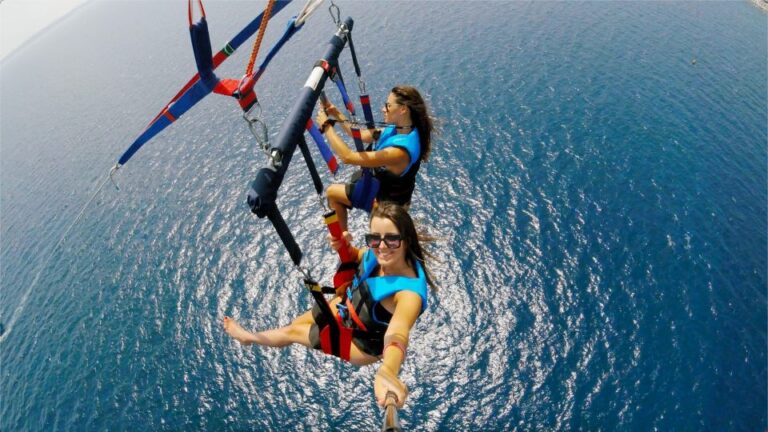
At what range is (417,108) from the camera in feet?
20.1

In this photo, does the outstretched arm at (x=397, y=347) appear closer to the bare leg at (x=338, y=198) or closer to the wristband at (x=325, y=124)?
the wristband at (x=325, y=124)

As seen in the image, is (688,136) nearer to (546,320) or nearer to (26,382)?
(546,320)

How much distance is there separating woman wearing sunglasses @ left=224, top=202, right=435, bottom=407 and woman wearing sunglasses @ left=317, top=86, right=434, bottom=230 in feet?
3.56

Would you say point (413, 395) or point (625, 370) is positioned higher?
point (413, 395)

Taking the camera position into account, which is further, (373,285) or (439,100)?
(439,100)

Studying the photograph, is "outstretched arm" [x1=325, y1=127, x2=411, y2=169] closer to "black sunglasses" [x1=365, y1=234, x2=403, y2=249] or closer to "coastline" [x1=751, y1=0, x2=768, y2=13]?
"black sunglasses" [x1=365, y1=234, x2=403, y2=249]

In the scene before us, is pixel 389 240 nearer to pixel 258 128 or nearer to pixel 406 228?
pixel 406 228

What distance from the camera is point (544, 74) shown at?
3228 cm

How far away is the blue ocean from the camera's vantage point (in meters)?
15.7

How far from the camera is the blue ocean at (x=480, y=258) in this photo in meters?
15.7

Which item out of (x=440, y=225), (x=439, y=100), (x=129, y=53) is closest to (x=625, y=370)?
(x=440, y=225)

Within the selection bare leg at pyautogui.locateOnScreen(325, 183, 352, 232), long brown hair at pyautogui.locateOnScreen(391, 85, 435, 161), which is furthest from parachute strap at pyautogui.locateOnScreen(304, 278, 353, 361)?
long brown hair at pyautogui.locateOnScreen(391, 85, 435, 161)

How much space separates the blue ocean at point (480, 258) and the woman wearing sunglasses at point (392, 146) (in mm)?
11706

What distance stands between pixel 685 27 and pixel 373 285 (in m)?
50.2
